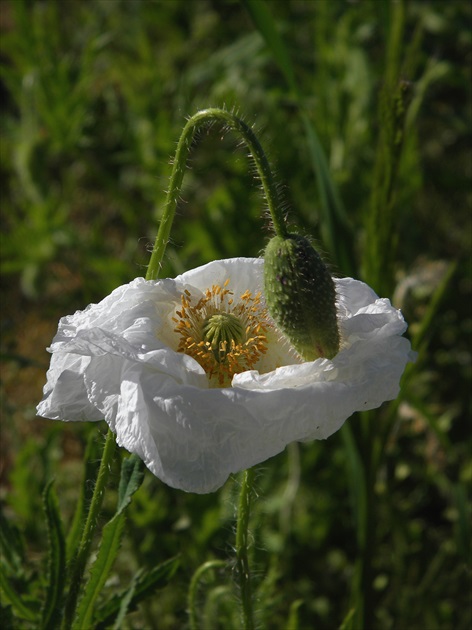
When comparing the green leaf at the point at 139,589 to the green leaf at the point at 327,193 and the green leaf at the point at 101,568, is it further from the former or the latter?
the green leaf at the point at 327,193

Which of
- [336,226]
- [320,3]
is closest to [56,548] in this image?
[336,226]

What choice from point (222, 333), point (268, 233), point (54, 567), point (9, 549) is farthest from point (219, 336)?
point (268, 233)

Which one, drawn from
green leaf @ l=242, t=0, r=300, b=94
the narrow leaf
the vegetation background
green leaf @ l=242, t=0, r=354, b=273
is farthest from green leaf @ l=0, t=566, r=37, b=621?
green leaf @ l=242, t=0, r=300, b=94

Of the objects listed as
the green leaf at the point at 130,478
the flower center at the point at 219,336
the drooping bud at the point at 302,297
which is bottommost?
the green leaf at the point at 130,478

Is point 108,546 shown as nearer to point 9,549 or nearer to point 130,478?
point 130,478

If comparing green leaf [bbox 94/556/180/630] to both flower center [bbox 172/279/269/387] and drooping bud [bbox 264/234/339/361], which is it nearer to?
flower center [bbox 172/279/269/387]

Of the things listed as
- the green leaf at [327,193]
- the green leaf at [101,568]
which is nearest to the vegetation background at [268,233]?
the green leaf at [327,193]
